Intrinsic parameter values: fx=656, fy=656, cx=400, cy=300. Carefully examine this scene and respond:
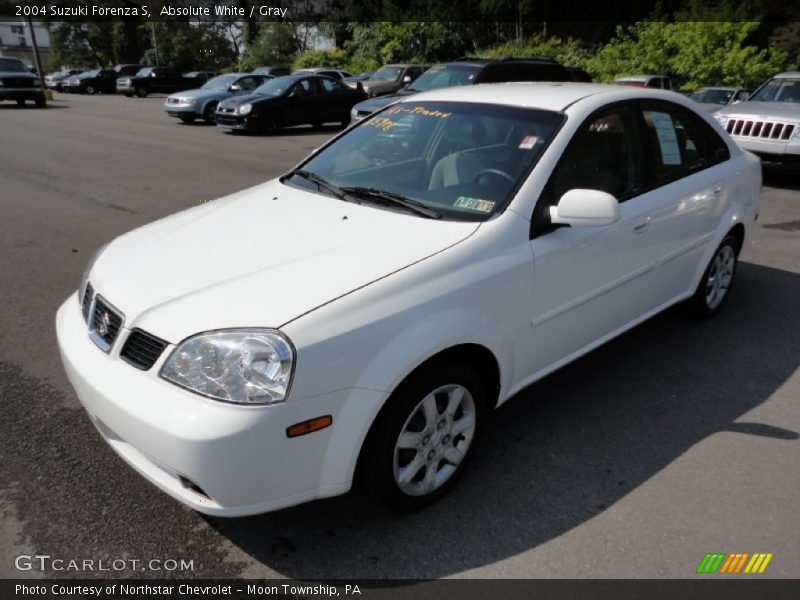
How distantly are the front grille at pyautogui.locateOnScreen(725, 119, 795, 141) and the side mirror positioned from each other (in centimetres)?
784

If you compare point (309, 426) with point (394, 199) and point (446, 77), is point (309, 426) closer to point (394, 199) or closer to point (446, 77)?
point (394, 199)

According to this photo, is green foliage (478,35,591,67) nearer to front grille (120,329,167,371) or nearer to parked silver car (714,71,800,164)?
parked silver car (714,71,800,164)

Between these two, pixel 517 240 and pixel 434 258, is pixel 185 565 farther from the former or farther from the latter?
pixel 517 240

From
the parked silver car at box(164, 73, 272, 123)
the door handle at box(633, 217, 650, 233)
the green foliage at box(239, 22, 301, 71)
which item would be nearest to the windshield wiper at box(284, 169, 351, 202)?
the door handle at box(633, 217, 650, 233)

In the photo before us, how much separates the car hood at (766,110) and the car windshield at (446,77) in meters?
4.41

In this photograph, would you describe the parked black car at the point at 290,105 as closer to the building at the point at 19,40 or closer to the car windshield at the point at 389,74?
the car windshield at the point at 389,74

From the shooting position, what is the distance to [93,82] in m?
37.7

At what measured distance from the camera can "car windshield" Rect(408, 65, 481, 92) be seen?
12.2 meters

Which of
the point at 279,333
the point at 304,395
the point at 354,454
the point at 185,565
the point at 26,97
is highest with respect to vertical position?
the point at 279,333

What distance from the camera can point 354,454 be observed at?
7.67ft

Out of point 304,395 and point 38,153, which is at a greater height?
point 304,395

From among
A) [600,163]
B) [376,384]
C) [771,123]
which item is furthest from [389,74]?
[376,384]

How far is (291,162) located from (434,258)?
9945 mm

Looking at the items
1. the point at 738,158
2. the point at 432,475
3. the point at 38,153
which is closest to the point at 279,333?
the point at 432,475
